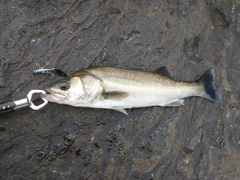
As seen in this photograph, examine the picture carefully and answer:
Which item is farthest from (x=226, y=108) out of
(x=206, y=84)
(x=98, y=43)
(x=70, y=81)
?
(x=70, y=81)

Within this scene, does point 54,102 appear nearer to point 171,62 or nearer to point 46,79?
point 46,79

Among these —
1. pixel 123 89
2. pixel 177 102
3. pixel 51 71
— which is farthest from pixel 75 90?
pixel 177 102

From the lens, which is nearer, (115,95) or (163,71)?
(115,95)

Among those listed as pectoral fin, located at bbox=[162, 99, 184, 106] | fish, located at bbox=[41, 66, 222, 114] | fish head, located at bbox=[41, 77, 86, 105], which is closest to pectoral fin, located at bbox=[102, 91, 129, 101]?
fish, located at bbox=[41, 66, 222, 114]

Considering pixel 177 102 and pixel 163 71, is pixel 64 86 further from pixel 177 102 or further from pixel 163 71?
pixel 177 102

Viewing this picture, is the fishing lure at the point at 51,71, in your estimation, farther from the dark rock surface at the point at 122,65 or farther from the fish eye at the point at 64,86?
the fish eye at the point at 64,86

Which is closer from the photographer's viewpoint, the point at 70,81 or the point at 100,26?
the point at 70,81

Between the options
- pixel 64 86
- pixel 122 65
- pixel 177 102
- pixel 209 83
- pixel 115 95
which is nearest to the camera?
pixel 64 86
